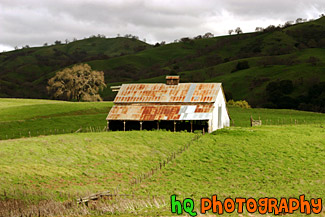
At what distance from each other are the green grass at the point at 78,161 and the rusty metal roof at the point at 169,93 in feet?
25.8

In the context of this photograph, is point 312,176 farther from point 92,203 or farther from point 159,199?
point 92,203

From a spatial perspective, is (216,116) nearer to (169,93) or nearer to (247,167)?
(169,93)

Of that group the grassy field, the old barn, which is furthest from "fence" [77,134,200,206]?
the old barn

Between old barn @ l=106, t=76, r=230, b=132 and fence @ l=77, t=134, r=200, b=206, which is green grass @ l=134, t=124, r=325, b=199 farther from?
old barn @ l=106, t=76, r=230, b=132

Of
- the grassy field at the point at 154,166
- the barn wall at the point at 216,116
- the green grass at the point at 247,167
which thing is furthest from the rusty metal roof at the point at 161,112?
the green grass at the point at 247,167

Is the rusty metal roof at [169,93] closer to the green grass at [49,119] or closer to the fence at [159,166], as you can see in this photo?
the green grass at [49,119]

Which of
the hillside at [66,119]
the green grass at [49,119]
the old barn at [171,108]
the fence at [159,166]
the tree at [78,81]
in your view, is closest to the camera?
the fence at [159,166]

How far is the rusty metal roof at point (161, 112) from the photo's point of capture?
52750 mm

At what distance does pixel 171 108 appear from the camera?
181ft

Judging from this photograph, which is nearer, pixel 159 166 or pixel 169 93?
pixel 159 166

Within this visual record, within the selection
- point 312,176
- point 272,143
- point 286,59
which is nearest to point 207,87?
point 272,143

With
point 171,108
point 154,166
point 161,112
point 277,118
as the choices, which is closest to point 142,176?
point 154,166

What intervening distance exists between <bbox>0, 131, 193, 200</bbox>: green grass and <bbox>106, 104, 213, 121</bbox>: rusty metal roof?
399cm

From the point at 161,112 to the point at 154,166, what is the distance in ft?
58.0
